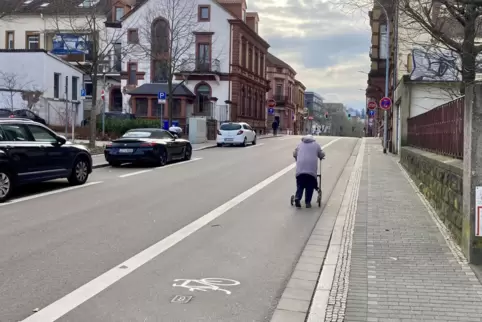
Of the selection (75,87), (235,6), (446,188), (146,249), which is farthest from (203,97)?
(146,249)

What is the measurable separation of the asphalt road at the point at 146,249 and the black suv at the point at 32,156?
42 cm

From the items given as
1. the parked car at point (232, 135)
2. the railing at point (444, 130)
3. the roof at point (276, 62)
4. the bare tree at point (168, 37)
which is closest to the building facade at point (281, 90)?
the roof at point (276, 62)

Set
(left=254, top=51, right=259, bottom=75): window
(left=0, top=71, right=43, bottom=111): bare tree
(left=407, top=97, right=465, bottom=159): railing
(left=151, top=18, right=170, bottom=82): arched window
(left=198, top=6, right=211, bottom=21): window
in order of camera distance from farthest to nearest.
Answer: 1. (left=254, top=51, right=259, bottom=75): window
2. (left=198, top=6, right=211, bottom=21): window
3. (left=151, top=18, right=170, bottom=82): arched window
4. (left=0, top=71, right=43, bottom=111): bare tree
5. (left=407, top=97, right=465, bottom=159): railing

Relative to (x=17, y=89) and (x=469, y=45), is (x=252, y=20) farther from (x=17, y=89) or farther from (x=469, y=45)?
(x=469, y=45)

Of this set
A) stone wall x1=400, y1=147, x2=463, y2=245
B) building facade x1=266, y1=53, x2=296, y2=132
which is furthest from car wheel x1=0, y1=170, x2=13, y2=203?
building facade x1=266, y1=53, x2=296, y2=132

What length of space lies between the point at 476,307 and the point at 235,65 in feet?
156

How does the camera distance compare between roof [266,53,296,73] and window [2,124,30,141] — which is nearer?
window [2,124,30,141]

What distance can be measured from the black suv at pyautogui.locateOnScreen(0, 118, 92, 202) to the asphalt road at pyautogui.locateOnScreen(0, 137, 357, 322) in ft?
1.37

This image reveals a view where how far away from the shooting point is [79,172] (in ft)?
47.1

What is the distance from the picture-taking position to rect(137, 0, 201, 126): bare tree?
121 feet

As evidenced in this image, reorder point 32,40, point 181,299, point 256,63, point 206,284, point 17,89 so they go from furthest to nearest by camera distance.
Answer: point 256,63
point 32,40
point 17,89
point 206,284
point 181,299

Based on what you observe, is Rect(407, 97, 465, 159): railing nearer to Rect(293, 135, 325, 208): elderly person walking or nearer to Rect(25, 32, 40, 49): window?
Rect(293, 135, 325, 208): elderly person walking

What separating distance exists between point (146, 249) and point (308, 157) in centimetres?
458

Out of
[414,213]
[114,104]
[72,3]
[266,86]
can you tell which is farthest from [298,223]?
[266,86]
